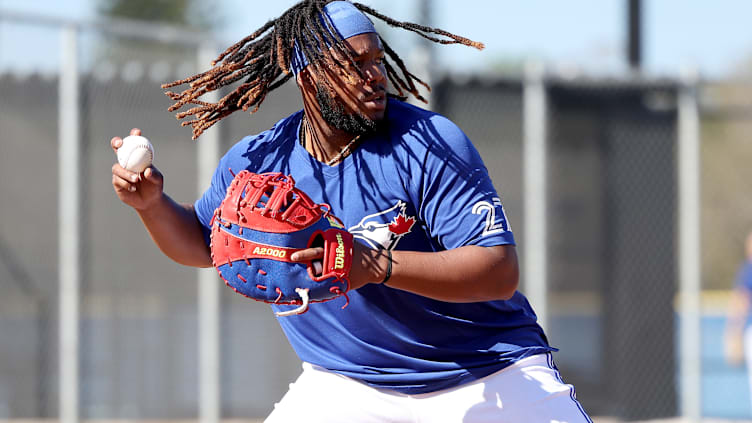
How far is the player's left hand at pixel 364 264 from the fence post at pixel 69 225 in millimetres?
4048

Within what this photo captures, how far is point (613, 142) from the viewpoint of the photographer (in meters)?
7.73

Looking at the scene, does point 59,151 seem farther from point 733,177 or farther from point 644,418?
point 733,177

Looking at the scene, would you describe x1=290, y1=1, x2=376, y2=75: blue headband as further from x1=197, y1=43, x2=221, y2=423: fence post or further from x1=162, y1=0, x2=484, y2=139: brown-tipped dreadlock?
x1=197, y1=43, x2=221, y2=423: fence post

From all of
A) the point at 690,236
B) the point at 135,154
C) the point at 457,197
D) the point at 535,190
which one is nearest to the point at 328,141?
the point at 457,197

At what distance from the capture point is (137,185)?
2977 millimetres

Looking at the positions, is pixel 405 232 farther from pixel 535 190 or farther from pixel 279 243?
pixel 535 190

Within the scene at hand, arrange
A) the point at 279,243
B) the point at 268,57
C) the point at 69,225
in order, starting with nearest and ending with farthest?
the point at 279,243 → the point at 268,57 → the point at 69,225

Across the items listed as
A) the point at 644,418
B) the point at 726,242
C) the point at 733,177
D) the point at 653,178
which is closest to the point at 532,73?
the point at 653,178

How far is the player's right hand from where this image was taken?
2.93m

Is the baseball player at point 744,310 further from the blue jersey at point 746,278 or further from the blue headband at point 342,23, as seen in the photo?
the blue headband at point 342,23

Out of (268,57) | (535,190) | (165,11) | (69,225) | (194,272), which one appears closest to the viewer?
(268,57)

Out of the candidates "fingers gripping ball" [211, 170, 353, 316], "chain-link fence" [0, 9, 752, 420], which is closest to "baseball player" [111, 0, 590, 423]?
"fingers gripping ball" [211, 170, 353, 316]

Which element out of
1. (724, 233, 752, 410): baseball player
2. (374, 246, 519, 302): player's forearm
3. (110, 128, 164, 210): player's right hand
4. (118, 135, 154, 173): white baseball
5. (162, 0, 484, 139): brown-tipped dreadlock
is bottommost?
(724, 233, 752, 410): baseball player

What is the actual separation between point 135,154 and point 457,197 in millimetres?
980
